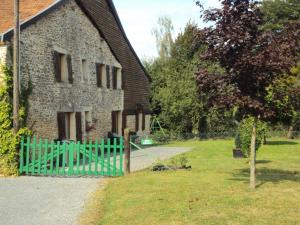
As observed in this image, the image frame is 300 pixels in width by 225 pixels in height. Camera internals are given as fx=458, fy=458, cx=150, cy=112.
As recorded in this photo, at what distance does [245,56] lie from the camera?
9930 mm

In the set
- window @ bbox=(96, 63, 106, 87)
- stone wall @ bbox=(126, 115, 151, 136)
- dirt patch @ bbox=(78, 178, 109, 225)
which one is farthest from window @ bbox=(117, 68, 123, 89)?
dirt patch @ bbox=(78, 178, 109, 225)

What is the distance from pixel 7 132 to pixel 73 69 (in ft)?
22.1

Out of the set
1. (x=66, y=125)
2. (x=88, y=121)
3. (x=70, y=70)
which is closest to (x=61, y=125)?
(x=66, y=125)

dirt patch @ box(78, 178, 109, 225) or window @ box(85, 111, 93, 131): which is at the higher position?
window @ box(85, 111, 93, 131)

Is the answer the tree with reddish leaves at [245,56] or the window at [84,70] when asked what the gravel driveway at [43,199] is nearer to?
the tree with reddish leaves at [245,56]

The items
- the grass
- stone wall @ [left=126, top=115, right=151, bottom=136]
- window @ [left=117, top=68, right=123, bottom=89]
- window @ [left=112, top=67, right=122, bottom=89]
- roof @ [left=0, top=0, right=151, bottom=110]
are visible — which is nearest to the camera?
the grass

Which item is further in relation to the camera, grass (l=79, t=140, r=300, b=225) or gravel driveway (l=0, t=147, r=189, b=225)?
gravel driveway (l=0, t=147, r=189, b=225)

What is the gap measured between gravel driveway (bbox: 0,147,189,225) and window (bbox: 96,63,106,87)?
11.1 m

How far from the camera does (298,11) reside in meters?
44.4

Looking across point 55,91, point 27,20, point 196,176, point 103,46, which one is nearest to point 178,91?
point 103,46

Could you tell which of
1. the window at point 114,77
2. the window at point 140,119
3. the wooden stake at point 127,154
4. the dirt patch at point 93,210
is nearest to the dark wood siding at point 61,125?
the wooden stake at point 127,154

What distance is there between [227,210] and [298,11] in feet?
131

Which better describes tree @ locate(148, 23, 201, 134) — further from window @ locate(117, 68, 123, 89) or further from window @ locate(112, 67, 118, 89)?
window @ locate(112, 67, 118, 89)

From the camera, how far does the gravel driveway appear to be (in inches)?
342
